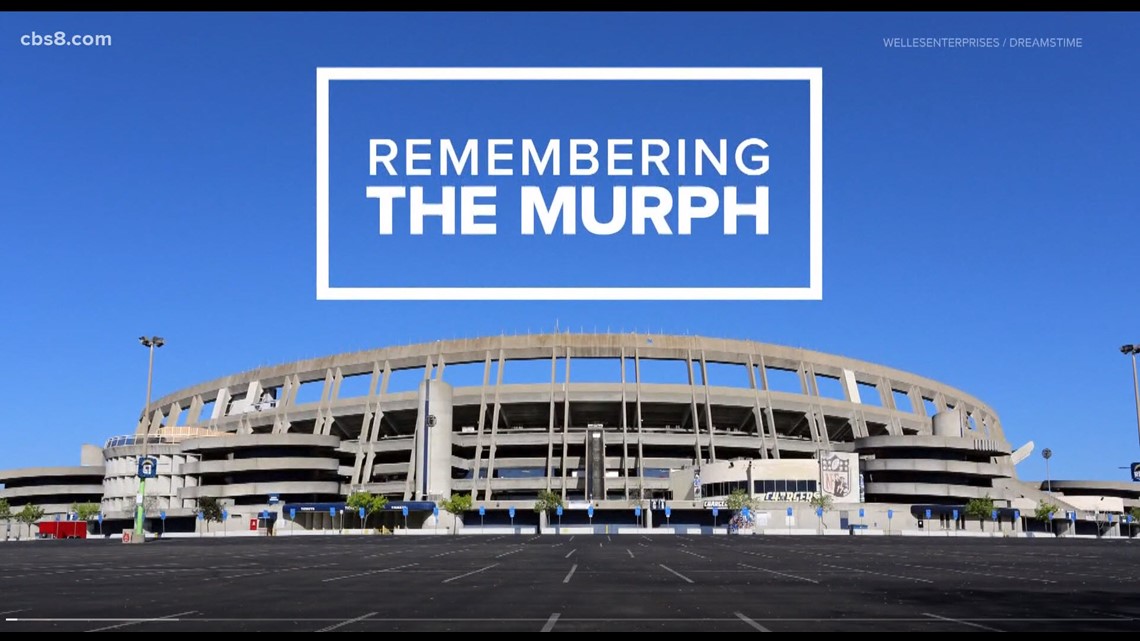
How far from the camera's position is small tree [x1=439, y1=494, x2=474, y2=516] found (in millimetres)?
127500

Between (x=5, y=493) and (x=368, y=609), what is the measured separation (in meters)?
186

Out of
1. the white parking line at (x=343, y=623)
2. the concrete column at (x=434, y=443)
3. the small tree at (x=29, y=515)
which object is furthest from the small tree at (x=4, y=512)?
the white parking line at (x=343, y=623)

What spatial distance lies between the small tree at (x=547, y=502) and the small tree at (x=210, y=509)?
43138 mm

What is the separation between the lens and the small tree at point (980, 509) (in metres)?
133

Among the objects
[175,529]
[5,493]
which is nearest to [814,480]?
[175,529]

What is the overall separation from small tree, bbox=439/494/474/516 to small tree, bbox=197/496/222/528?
31976 millimetres

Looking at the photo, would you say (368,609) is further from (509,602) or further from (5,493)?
(5,493)

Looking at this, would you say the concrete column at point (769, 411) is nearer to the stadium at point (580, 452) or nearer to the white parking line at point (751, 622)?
the stadium at point (580, 452)

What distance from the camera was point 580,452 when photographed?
484 feet

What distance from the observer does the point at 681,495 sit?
136 m

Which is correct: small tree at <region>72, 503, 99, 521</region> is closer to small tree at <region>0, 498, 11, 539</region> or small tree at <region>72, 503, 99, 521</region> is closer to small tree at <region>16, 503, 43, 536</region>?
small tree at <region>16, 503, 43, 536</region>

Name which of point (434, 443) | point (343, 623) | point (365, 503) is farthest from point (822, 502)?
point (343, 623)

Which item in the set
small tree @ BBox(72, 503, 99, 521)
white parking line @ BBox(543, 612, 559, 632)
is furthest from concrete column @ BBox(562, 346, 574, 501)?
white parking line @ BBox(543, 612, 559, 632)

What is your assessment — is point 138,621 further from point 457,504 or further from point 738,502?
point 457,504
